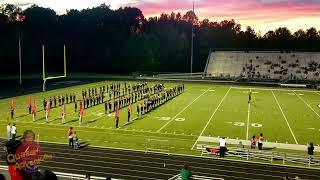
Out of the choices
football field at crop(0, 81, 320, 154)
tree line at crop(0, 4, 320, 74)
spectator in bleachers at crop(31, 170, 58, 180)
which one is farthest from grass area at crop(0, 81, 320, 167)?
tree line at crop(0, 4, 320, 74)

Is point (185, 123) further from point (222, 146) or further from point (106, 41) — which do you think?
point (106, 41)

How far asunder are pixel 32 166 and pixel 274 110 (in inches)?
1324

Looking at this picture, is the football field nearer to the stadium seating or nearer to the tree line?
the stadium seating

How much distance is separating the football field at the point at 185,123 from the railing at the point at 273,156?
255 centimetres

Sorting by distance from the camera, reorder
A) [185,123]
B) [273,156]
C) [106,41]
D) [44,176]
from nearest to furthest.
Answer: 1. [44,176]
2. [273,156]
3. [185,123]
4. [106,41]

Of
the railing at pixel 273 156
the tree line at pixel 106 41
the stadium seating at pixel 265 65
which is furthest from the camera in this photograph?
the tree line at pixel 106 41

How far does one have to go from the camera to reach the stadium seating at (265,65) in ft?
223

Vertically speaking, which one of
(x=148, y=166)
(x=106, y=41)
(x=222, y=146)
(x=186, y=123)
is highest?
(x=106, y=41)

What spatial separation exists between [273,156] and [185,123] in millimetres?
9992

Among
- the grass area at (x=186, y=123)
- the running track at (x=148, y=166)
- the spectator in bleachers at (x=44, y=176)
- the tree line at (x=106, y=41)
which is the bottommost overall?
the running track at (x=148, y=166)

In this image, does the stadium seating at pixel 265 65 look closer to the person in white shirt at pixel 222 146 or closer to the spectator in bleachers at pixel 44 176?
the person in white shirt at pixel 222 146

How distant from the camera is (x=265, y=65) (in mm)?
72125

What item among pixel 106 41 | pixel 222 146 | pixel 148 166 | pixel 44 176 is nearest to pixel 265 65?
pixel 106 41

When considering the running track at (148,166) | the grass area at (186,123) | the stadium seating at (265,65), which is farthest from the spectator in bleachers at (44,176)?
the stadium seating at (265,65)
